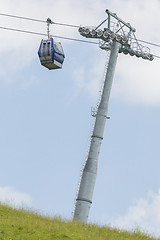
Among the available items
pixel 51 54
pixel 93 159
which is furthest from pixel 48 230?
pixel 51 54

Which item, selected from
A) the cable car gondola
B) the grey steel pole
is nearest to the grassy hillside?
the grey steel pole

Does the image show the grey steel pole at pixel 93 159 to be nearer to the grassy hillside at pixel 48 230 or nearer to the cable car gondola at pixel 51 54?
the cable car gondola at pixel 51 54

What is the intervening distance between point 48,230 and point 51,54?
15700 mm

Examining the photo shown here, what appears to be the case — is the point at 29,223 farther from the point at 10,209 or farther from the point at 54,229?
the point at 10,209

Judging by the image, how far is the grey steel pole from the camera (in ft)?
123

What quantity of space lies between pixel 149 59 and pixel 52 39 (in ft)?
33.9

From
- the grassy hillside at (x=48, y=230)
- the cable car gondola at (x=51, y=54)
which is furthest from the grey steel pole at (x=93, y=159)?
the grassy hillside at (x=48, y=230)

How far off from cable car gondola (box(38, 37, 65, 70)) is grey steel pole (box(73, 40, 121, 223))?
15.1 ft

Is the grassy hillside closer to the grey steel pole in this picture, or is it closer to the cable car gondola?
the grey steel pole

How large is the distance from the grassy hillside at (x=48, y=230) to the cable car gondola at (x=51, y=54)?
41.4 ft

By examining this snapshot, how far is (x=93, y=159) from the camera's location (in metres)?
38.5

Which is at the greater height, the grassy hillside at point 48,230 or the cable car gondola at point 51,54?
the cable car gondola at point 51,54

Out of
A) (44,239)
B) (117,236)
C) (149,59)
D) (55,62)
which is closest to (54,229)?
(44,239)

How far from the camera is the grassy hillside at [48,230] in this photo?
1018 inches
